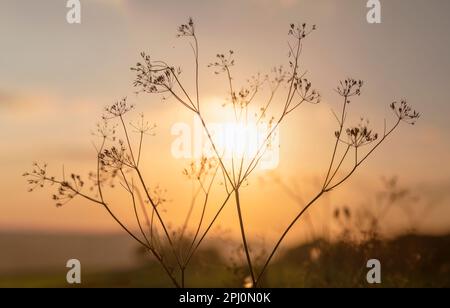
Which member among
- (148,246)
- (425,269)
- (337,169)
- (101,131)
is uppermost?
(101,131)

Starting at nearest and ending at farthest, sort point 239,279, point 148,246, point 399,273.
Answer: point 148,246
point 239,279
point 399,273

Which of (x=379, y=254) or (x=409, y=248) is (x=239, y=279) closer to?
(x=379, y=254)
